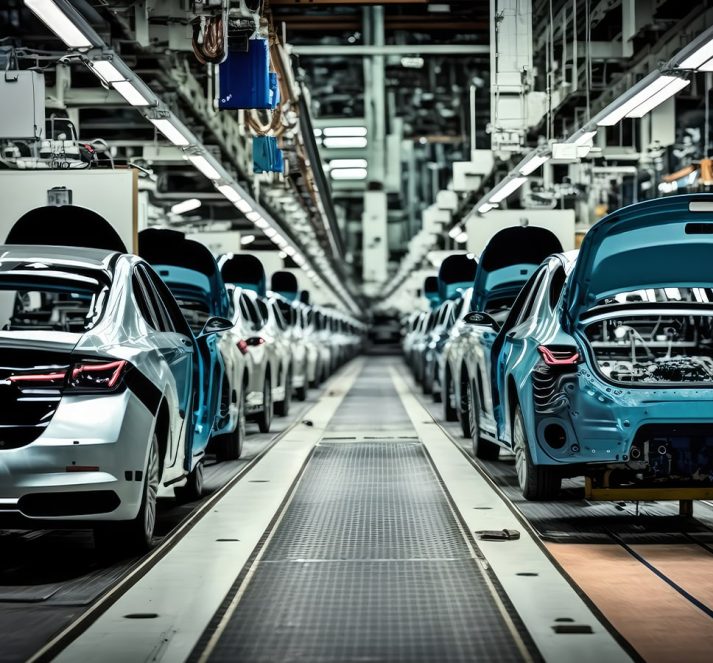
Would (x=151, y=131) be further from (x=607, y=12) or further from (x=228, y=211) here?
(x=228, y=211)

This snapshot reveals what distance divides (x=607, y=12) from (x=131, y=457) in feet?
34.2

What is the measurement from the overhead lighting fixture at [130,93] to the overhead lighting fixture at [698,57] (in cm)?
472

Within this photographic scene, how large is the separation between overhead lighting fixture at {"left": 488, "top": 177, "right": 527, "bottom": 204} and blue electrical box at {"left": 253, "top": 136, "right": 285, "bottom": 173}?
3.30 metres

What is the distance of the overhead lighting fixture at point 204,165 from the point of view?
15203 millimetres

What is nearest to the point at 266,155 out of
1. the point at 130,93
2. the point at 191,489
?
the point at 130,93

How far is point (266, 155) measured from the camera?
56.7 ft

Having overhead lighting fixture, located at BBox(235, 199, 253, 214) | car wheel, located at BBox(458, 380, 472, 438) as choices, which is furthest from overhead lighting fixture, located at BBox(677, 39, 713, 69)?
overhead lighting fixture, located at BBox(235, 199, 253, 214)

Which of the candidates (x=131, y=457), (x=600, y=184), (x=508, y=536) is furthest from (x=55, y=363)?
(x=600, y=184)

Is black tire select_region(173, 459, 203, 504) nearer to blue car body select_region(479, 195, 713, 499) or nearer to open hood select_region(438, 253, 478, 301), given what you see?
blue car body select_region(479, 195, 713, 499)

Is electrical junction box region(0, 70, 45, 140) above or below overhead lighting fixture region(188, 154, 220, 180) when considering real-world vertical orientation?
above

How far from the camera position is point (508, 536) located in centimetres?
684

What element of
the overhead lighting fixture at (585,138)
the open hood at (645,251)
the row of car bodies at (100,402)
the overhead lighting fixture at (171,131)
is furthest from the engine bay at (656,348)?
the overhead lighting fixture at (171,131)

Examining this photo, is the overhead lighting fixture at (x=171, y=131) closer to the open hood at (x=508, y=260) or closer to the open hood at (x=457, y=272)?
the open hood at (x=508, y=260)

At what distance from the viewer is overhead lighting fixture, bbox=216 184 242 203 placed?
17656 mm
